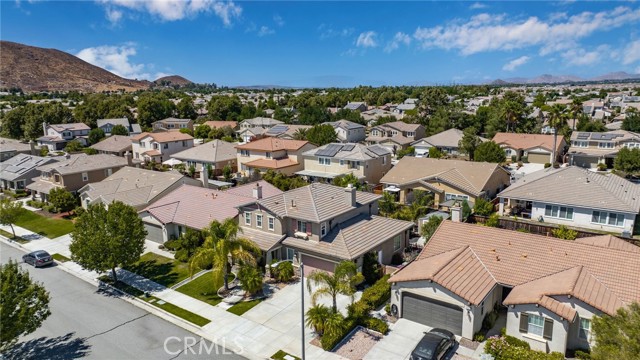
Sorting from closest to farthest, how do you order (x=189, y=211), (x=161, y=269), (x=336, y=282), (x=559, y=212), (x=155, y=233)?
(x=336, y=282) < (x=161, y=269) < (x=189, y=211) < (x=155, y=233) < (x=559, y=212)

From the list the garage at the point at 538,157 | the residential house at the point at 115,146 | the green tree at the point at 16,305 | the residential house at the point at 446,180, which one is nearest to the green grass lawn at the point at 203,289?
the green tree at the point at 16,305

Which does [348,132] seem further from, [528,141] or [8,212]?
[8,212]

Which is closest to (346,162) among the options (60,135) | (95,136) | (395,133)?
(395,133)

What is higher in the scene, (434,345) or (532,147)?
Answer: (532,147)

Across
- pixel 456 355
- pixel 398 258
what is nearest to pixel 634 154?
pixel 398 258

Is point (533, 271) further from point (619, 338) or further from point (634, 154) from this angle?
point (634, 154)

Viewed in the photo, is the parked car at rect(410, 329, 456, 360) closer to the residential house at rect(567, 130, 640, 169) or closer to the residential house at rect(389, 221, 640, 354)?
the residential house at rect(389, 221, 640, 354)

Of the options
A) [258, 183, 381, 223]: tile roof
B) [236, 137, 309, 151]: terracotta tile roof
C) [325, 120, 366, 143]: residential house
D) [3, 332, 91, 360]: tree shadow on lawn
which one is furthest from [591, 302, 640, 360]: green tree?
[325, 120, 366, 143]: residential house
